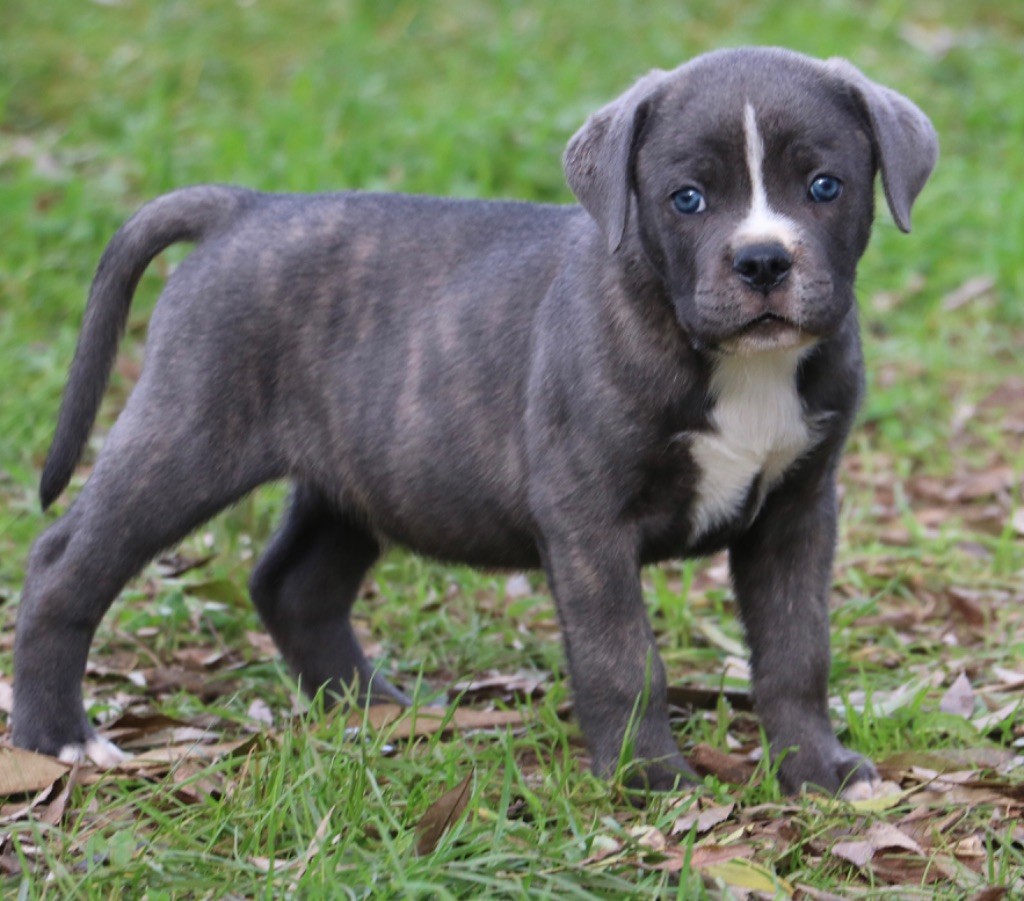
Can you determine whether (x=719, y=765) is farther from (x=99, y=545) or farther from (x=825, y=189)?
(x=99, y=545)

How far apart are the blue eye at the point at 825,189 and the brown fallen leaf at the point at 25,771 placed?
2.27m

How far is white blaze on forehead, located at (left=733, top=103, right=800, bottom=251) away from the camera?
3859mm

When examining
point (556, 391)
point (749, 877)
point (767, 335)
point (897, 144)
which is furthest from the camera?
point (556, 391)

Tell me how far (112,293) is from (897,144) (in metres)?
2.25

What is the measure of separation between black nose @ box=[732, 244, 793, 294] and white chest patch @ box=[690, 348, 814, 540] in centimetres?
31

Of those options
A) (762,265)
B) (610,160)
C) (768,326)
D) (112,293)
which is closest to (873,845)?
(768,326)

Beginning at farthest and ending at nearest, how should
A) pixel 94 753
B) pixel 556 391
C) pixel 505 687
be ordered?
pixel 505 687 < pixel 94 753 < pixel 556 391

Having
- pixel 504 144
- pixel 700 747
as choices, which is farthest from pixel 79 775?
pixel 504 144

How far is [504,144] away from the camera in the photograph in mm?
8523

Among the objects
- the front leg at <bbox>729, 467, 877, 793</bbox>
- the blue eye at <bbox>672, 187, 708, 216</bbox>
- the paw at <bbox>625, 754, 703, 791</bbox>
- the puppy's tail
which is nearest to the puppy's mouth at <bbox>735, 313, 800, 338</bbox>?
the blue eye at <bbox>672, 187, 708, 216</bbox>

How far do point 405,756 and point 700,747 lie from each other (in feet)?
2.56

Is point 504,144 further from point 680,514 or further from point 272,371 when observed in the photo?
point 680,514

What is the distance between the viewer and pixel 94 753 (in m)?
4.58

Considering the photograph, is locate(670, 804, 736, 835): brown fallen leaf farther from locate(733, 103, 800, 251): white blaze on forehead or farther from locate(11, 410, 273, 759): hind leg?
locate(11, 410, 273, 759): hind leg
